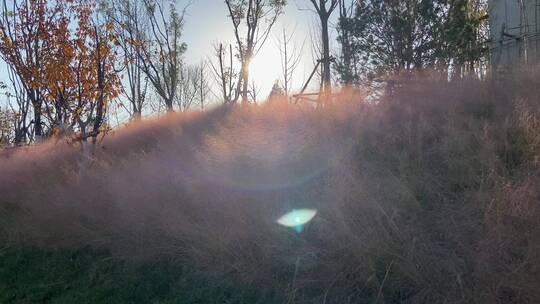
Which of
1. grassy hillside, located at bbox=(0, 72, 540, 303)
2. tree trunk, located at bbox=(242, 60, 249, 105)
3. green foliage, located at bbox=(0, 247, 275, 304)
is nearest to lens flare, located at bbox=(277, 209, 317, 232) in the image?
grassy hillside, located at bbox=(0, 72, 540, 303)

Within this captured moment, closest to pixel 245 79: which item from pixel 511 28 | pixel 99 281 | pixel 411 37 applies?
pixel 411 37

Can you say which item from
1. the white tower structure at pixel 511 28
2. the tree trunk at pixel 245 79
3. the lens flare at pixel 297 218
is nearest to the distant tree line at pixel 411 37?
the white tower structure at pixel 511 28

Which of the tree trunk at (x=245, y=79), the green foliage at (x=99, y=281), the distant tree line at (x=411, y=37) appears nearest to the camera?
the green foliage at (x=99, y=281)

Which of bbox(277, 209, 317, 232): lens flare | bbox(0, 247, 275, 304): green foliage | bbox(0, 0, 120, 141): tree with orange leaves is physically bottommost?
bbox(0, 247, 275, 304): green foliage

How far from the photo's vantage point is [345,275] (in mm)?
4262

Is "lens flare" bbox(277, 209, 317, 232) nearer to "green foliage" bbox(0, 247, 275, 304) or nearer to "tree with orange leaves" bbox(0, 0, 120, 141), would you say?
"green foliage" bbox(0, 247, 275, 304)

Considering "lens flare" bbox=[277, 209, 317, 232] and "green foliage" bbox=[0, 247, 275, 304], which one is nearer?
"green foliage" bbox=[0, 247, 275, 304]

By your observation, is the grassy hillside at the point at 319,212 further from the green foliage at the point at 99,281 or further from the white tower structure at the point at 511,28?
the white tower structure at the point at 511,28

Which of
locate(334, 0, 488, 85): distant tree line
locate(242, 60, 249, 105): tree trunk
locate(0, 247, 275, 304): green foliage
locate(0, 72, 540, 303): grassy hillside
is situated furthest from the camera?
locate(242, 60, 249, 105): tree trunk

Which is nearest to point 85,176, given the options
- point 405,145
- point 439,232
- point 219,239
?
point 219,239

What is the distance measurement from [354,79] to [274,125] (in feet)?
25.8

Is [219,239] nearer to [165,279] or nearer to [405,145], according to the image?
[165,279]

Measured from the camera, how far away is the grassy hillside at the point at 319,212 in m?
3.98

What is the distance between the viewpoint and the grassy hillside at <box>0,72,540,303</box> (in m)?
3.98
